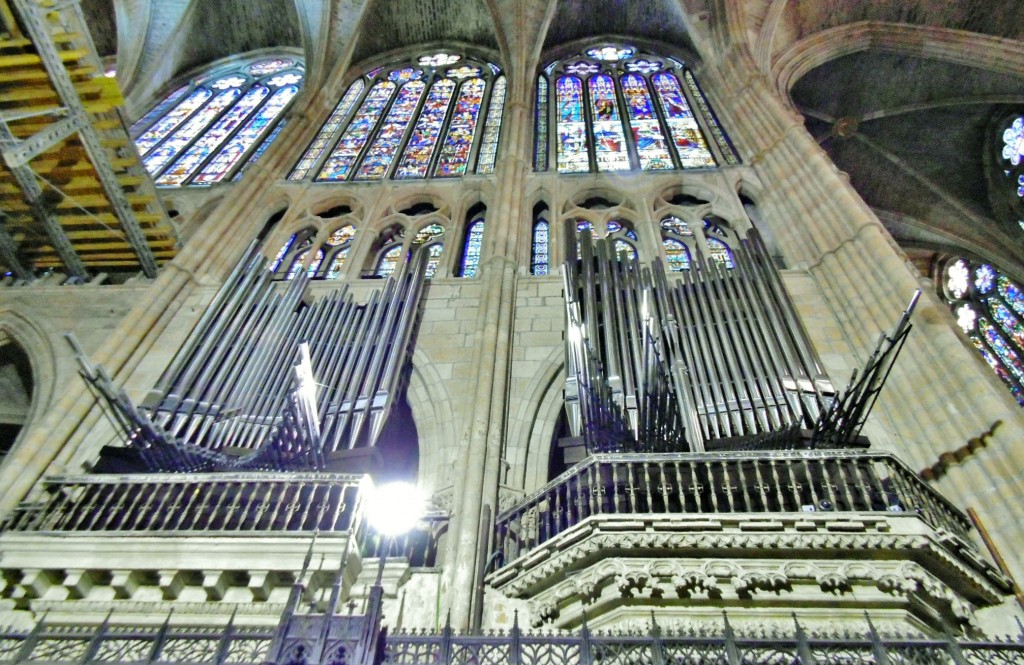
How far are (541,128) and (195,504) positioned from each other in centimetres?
1139

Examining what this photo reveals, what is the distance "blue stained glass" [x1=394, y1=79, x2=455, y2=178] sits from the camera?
14.6 meters

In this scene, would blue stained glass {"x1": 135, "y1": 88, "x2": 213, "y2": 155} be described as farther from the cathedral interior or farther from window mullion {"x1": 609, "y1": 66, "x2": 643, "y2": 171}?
window mullion {"x1": 609, "y1": 66, "x2": 643, "y2": 171}

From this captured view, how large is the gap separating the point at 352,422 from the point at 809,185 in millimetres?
8235

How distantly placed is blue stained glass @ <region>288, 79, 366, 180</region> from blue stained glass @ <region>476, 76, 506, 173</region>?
3.40m

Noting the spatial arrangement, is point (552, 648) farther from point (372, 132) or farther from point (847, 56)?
point (847, 56)

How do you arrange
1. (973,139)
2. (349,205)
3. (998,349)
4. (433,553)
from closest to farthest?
1. (433,553)
2. (349,205)
3. (998,349)
4. (973,139)

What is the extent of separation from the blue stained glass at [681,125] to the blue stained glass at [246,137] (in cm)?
909

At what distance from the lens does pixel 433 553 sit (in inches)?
283

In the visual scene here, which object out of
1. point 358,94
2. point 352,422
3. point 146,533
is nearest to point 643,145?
point 358,94

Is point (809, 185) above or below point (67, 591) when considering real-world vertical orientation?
above

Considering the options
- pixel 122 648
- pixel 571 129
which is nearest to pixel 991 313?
pixel 571 129

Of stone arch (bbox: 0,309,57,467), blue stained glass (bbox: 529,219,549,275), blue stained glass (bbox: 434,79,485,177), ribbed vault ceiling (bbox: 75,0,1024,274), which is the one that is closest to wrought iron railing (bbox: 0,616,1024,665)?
stone arch (bbox: 0,309,57,467)

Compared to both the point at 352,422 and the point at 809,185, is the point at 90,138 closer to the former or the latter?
Result: the point at 352,422

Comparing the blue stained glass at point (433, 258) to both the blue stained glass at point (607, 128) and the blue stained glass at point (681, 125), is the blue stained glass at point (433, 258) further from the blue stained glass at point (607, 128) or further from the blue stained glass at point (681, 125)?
the blue stained glass at point (681, 125)
